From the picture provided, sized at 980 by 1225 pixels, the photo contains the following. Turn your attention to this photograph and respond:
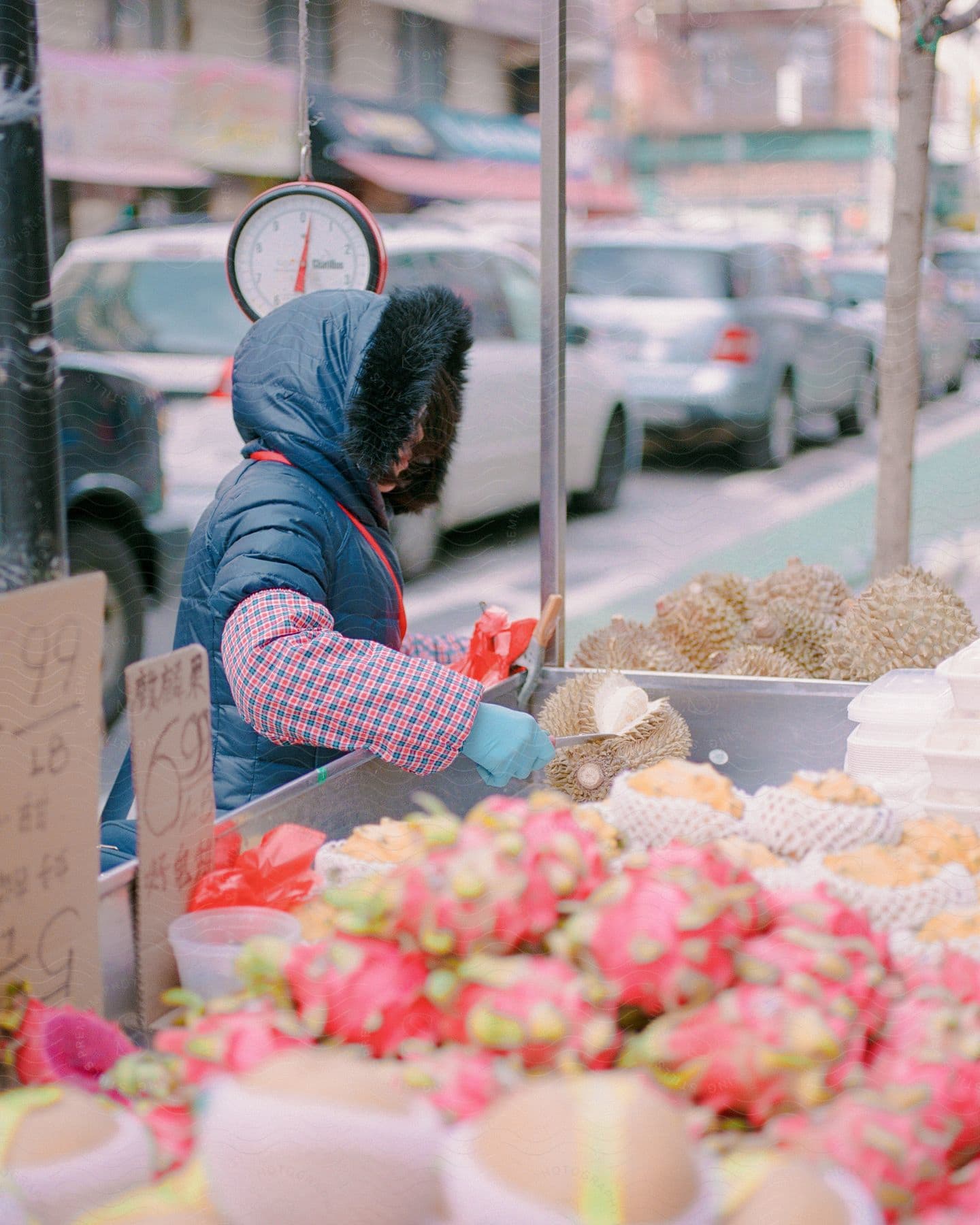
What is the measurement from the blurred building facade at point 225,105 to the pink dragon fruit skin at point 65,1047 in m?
8.80

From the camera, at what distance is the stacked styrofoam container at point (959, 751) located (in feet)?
4.63

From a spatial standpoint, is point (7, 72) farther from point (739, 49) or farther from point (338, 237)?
point (739, 49)

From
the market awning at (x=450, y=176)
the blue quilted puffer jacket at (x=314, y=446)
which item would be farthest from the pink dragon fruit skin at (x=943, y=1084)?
the market awning at (x=450, y=176)

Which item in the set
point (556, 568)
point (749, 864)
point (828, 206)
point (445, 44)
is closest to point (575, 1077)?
point (749, 864)

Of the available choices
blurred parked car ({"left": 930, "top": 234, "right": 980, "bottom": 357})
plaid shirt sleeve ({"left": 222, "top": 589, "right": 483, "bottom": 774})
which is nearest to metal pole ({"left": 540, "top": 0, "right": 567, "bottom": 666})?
plaid shirt sleeve ({"left": 222, "top": 589, "right": 483, "bottom": 774})

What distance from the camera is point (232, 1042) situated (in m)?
0.77

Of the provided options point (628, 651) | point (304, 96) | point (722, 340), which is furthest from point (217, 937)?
point (722, 340)

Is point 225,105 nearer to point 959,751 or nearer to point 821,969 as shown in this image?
point 959,751

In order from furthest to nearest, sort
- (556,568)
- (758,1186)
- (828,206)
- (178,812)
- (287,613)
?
(828,206), (556,568), (287,613), (178,812), (758,1186)

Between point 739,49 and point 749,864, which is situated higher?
point 739,49

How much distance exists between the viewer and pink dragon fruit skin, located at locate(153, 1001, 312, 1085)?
76 cm

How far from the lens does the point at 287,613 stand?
142cm

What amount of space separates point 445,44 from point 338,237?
22.0 feet

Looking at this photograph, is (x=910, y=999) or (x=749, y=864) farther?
(x=749, y=864)
